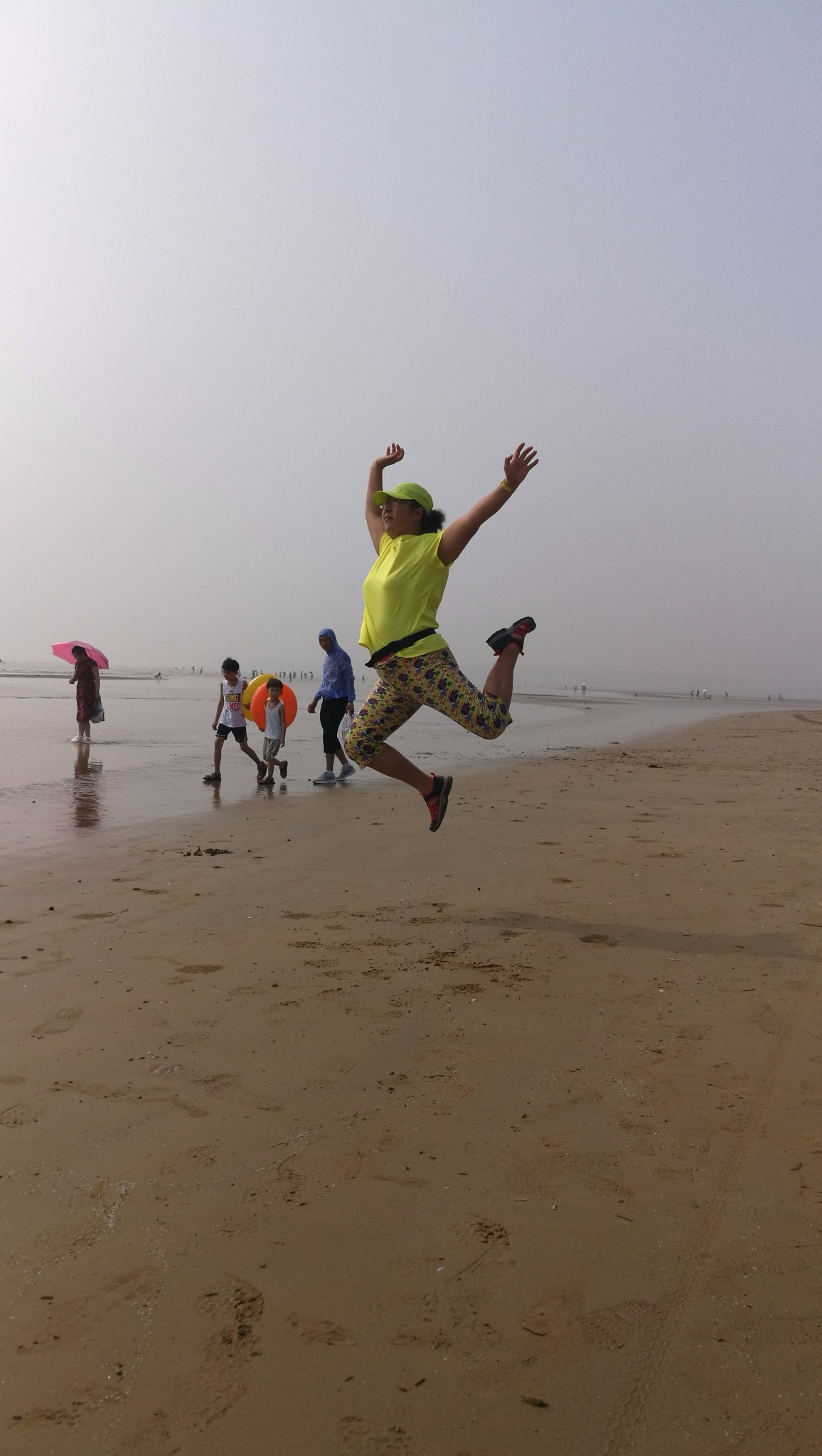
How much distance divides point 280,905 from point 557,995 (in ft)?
5.66

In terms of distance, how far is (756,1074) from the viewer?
2.71m

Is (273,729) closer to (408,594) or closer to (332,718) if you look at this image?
(332,718)

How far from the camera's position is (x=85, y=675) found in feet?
46.2

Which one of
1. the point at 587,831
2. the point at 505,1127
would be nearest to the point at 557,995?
the point at 505,1127

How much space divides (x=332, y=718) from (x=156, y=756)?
3212mm

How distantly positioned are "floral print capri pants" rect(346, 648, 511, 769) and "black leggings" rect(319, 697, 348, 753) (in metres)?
6.40

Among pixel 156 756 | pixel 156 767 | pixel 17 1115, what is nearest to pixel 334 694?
pixel 156 767

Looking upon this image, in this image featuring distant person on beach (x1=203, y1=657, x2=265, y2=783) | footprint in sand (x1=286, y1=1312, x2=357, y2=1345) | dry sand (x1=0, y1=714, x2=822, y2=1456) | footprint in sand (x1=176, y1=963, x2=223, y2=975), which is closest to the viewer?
dry sand (x1=0, y1=714, x2=822, y2=1456)

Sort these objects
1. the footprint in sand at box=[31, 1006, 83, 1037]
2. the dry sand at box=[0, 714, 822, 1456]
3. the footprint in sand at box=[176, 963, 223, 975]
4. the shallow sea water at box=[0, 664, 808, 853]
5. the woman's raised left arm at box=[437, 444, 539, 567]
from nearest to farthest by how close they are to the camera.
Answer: the dry sand at box=[0, 714, 822, 1456]
the footprint in sand at box=[31, 1006, 83, 1037]
the footprint in sand at box=[176, 963, 223, 975]
the woman's raised left arm at box=[437, 444, 539, 567]
the shallow sea water at box=[0, 664, 808, 853]

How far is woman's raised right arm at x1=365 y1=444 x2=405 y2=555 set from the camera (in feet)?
16.6

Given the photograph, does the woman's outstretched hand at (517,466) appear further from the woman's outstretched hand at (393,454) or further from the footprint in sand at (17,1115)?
the footprint in sand at (17,1115)

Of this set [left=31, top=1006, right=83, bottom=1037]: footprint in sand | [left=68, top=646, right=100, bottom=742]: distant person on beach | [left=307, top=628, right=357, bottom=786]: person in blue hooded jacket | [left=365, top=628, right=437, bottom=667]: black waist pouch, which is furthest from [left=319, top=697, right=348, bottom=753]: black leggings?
[left=31, top=1006, right=83, bottom=1037]: footprint in sand

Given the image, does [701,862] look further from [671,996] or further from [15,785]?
[15,785]

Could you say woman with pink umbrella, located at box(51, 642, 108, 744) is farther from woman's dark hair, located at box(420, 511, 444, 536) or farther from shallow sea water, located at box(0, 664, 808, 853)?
woman's dark hair, located at box(420, 511, 444, 536)
